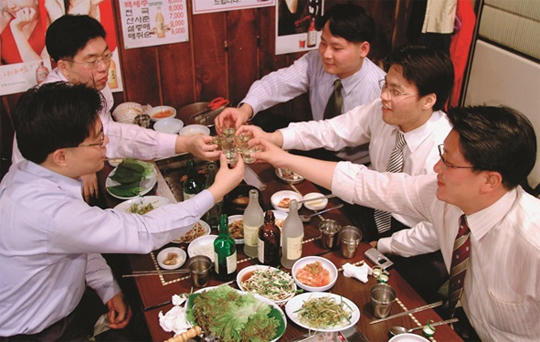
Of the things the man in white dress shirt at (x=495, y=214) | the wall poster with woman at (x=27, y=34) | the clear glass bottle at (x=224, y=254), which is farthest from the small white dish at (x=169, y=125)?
the man in white dress shirt at (x=495, y=214)

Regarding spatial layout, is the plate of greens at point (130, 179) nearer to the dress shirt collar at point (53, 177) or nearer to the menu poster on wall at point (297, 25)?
the dress shirt collar at point (53, 177)

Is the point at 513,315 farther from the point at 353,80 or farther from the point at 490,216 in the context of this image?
the point at 353,80

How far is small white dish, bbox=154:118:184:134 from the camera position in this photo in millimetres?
3459

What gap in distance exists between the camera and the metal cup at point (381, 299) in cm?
188

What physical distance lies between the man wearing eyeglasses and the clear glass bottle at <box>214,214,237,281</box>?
0.67 meters

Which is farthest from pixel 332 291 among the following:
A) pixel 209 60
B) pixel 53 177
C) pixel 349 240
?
pixel 209 60

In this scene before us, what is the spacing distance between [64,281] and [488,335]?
5.86 feet

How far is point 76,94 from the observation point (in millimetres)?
1906

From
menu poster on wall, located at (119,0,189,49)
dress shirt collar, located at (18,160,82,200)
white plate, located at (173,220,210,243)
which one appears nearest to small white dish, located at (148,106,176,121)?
menu poster on wall, located at (119,0,189,49)

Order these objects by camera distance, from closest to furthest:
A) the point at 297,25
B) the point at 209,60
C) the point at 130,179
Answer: the point at 130,179
the point at 209,60
the point at 297,25

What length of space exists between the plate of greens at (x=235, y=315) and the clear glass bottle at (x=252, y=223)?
0.97 ft

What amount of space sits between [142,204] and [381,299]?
1344 millimetres

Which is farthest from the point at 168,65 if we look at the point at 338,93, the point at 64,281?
the point at 64,281

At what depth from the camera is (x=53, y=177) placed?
6.40ft
